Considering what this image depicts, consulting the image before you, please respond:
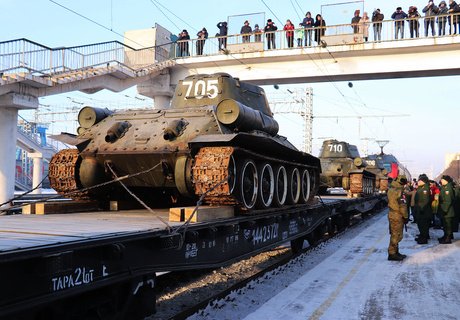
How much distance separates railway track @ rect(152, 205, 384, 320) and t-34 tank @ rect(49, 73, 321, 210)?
1.18 m

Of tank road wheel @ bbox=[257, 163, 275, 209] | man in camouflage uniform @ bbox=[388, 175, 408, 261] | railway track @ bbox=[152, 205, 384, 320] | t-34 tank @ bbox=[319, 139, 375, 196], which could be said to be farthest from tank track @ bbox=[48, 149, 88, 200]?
t-34 tank @ bbox=[319, 139, 375, 196]

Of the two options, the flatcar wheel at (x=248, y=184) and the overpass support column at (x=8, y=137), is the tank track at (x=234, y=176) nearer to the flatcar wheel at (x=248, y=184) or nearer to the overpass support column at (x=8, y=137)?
the flatcar wheel at (x=248, y=184)

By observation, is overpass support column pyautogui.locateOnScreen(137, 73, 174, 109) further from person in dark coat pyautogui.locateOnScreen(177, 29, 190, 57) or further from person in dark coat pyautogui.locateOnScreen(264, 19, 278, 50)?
person in dark coat pyautogui.locateOnScreen(264, 19, 278, 50)

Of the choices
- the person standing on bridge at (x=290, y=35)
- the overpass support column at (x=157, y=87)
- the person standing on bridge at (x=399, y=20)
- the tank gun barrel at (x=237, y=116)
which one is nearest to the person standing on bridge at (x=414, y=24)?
the person standing on bridge at (x=399, y=20)

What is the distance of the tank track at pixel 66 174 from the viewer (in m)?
8.03

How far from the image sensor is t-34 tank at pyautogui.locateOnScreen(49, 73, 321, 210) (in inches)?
271

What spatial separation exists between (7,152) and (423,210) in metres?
15.7

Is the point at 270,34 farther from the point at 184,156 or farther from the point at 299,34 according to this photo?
the point at 184,156

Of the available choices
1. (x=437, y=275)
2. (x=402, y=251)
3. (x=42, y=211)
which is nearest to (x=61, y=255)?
(x=42, y=211)

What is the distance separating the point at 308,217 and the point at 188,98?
3491 millimetres

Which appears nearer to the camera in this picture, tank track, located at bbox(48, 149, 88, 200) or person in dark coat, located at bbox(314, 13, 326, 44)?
tank track, located at bbox(48, 149, 88, 200)

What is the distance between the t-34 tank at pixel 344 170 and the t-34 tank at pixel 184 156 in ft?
36.8

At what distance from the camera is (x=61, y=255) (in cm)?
337

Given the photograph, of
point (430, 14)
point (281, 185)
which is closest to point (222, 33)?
point (430, 14)
